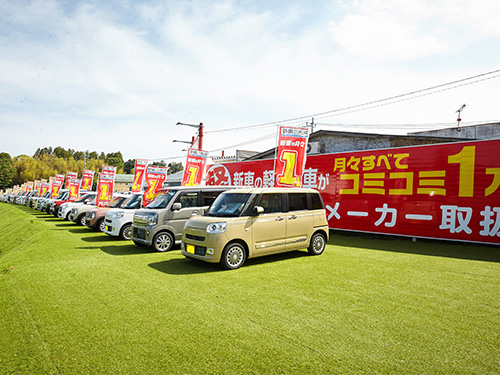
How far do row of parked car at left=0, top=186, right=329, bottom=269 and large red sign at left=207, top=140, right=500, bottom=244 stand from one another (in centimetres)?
415

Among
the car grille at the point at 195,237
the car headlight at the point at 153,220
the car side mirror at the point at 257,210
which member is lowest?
the car grille at the point at 195,237

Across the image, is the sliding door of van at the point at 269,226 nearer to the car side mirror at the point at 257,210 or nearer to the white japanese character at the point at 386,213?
the car side mirror at the point at 257,210

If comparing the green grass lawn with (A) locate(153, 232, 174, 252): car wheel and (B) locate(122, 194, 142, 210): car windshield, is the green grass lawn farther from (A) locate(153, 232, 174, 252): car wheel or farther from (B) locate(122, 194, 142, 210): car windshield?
(B) locate(122, 194, 142, 210): car windshield

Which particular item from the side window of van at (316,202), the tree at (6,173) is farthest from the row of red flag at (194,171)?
the tree at (6,173)

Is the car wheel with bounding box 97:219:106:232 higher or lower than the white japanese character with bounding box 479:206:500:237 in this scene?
lower

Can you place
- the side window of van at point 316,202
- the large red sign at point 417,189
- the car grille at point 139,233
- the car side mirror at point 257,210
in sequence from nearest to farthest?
1. the car side mirror at point 257,210
2. the side window of van at point 316,202
3. the car grille at point 139,233
4. the large red sign at point 417,189

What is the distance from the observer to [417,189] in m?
10.7

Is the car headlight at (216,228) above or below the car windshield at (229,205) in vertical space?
below

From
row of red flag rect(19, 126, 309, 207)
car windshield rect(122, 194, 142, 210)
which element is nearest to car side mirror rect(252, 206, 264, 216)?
row of red flag rect(19, 126, 309, 207)

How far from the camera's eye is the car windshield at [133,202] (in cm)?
1159

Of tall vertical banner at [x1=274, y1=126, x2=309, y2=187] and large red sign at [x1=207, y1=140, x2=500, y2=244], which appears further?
tall vertical banner at [x1=274, y1=126, x2=309, y2=187]

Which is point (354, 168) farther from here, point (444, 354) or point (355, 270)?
point (444, 354)

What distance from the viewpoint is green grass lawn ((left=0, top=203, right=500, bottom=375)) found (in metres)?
3.08

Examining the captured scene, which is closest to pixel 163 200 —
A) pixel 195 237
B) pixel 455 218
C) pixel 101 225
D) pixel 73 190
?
pixel 195 237
